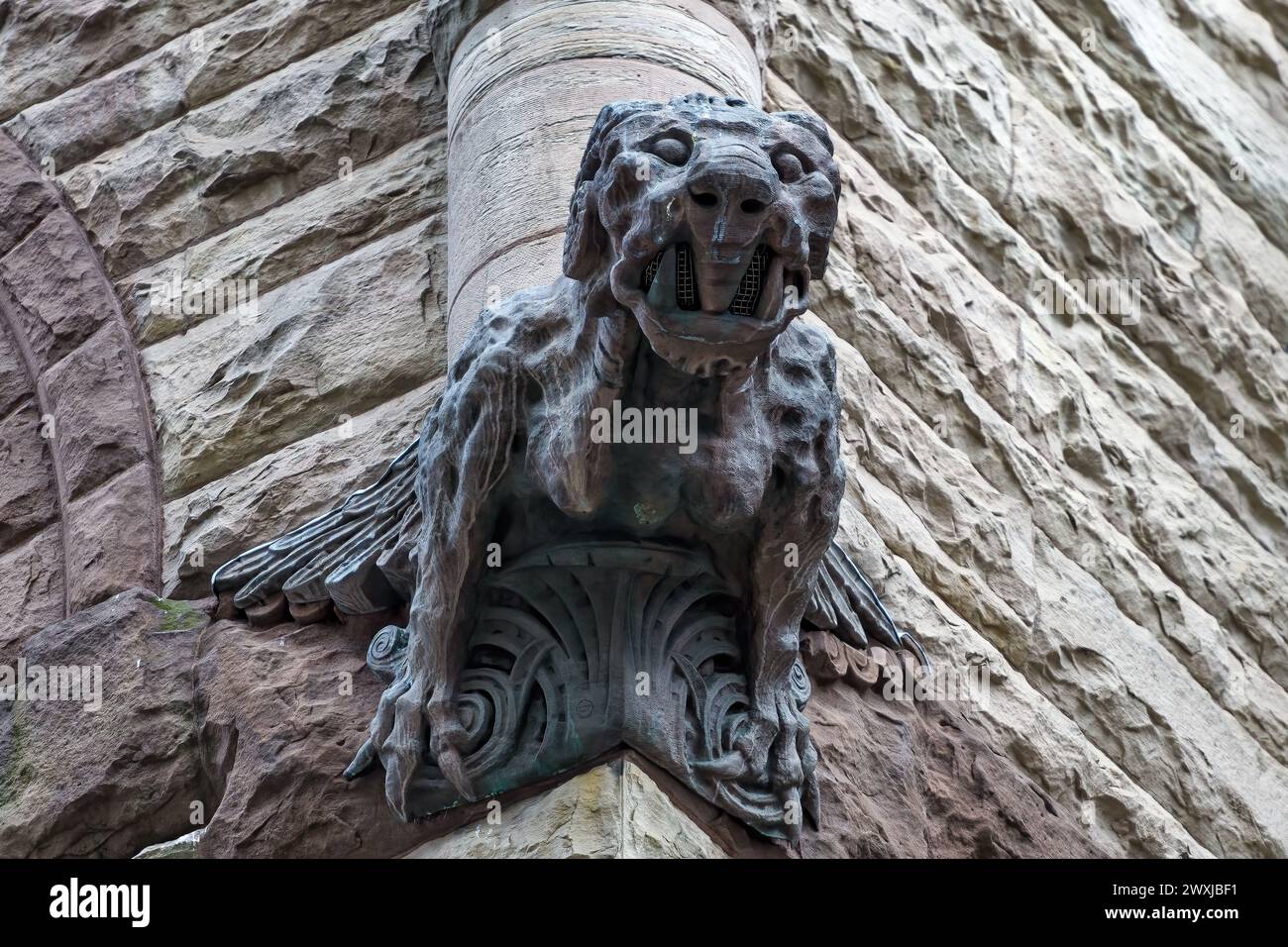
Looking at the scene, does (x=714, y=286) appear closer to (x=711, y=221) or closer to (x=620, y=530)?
(x=711, y=221)

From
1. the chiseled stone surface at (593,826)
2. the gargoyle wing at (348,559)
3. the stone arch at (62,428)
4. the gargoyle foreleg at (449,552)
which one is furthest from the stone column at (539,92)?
the chiseled stone surface at (593,826)

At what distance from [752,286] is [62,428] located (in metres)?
2.10

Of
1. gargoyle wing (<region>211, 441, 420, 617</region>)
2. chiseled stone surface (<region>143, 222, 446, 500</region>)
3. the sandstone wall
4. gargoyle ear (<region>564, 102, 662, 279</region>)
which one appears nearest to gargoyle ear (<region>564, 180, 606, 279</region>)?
gargoyle ear (<region>564, 102, 662, 279</region>)

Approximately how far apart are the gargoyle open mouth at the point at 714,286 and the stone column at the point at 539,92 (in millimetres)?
959

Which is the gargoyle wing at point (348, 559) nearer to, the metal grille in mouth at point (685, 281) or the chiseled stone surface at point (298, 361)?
the chiseled stone surface at point (298, 361)

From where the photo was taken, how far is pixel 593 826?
9.62ft

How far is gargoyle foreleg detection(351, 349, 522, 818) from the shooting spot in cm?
303

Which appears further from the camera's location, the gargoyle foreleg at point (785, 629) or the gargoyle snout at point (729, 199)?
the gargoyle foreleg at point (785, 629)

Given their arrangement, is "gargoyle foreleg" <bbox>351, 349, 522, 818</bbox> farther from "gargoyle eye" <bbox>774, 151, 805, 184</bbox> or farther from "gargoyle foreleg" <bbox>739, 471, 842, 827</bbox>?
"gargoyle eye" <bbox>774, 151, 805, 184</bbox>

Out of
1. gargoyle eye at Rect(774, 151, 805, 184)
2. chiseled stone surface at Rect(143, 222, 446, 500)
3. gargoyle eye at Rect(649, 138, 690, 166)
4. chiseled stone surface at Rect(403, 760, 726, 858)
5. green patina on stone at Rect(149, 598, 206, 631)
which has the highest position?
gargoyle eye at Rect(649, 138, 690, 166)

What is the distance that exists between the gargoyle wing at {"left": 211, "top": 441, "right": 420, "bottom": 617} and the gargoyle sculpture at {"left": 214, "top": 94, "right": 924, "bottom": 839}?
0.09 metres

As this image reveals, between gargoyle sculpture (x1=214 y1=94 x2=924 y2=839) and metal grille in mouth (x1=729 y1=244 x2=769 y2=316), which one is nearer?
metal grille in mouth (x1=729 y1=244 x2=769 y2=316)

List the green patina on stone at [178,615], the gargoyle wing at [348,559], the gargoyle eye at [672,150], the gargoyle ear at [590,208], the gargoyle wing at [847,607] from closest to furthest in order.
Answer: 1. the gargoyle eye at [672,150]
2. the gargoyle ear at [590,208]
3. the gargoyle wing at [348,559]
4. the gargoyle wing at [847,607]
5. the green patina on stone at [178,615]

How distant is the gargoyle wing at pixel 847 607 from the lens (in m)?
3.52
